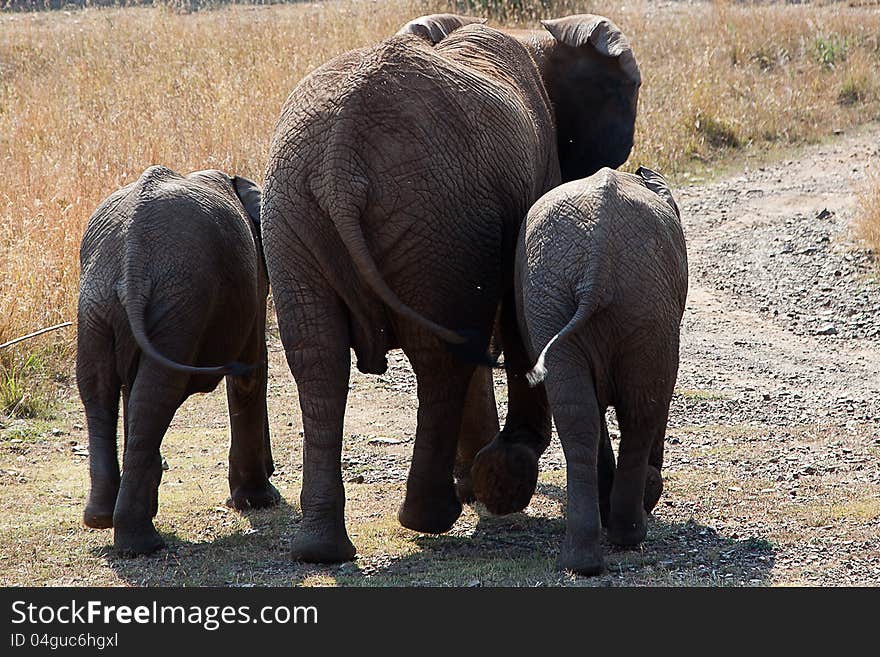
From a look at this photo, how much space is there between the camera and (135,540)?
19.0 feet

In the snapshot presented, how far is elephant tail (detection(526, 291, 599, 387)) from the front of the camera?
16.4 feet

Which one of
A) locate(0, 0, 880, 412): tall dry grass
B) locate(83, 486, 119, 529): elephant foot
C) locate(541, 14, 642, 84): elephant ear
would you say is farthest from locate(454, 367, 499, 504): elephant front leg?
locate(0, 0, 880, 412): tall dry grass

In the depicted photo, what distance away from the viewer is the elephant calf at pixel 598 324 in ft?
17.1

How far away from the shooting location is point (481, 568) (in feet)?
18.2

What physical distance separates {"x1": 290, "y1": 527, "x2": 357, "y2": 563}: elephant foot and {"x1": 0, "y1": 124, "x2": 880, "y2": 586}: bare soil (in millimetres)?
54

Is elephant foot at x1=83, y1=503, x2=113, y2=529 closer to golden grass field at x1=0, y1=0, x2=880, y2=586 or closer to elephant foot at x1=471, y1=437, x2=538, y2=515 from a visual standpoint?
golden grass field at x1=0, y1=0, x2=880, y2=586

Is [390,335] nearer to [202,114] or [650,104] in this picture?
[202,114]

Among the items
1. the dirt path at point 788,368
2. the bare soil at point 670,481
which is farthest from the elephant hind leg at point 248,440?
the dirt path at point 788,368

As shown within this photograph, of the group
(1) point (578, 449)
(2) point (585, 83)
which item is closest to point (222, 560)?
(1) point (578, 449)

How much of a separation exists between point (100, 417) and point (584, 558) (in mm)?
2294

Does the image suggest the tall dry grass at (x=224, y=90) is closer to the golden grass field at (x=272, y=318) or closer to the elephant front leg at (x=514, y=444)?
the golden grass field at (x=272, y=318)

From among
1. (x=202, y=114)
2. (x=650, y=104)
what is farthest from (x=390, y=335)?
(x=650, y=104)

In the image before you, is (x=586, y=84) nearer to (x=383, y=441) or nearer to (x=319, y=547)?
(x=383, y=441)

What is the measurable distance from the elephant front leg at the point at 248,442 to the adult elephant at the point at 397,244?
0.97 metres
